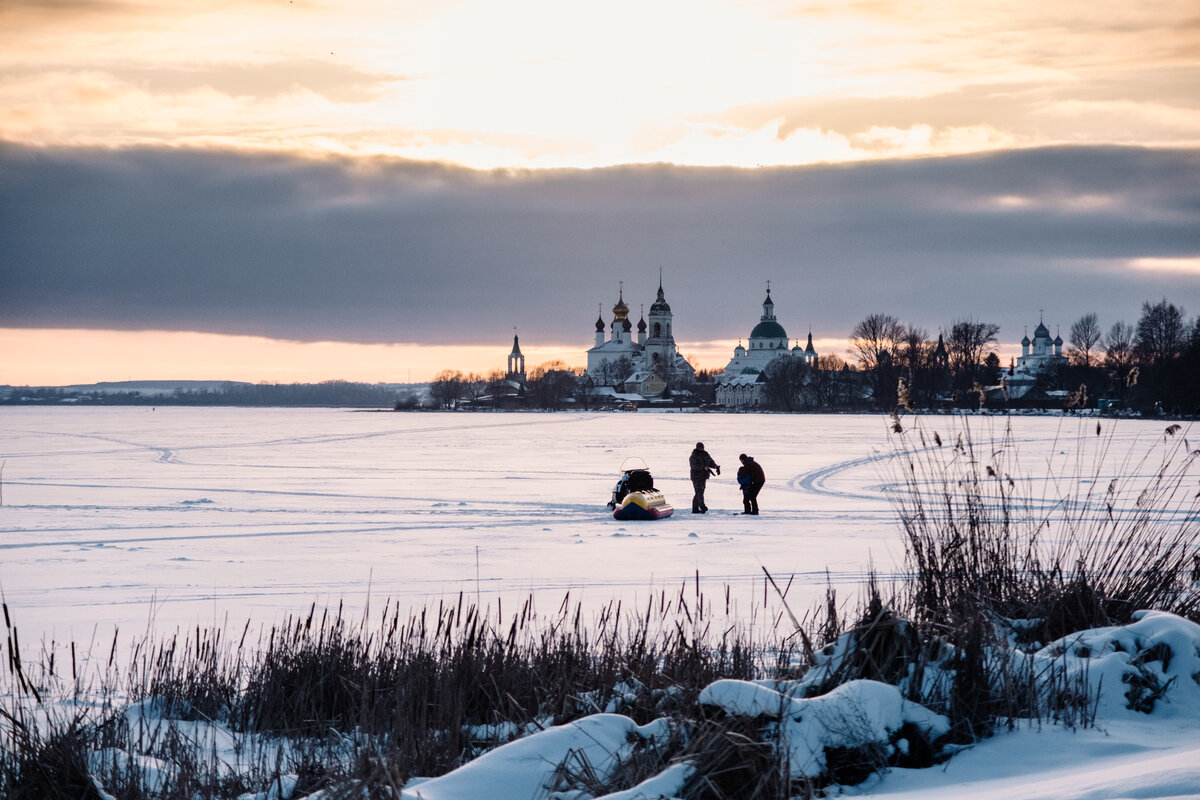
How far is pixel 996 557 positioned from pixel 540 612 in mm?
4263

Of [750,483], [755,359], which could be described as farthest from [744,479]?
[755,359]

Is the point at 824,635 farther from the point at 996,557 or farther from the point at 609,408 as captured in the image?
the point at 609,408

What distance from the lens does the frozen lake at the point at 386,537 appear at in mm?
10633

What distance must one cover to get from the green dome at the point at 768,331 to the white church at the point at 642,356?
12888 millimetres

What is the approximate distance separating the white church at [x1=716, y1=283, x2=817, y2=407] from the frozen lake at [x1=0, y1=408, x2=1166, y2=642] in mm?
125666

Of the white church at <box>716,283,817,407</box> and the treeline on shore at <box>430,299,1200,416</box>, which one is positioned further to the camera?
the white church at <box>716,283,817,407</box>

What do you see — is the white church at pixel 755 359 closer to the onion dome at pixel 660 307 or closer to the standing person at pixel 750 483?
the onion dome at pixel 660 307

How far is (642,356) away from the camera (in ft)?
621

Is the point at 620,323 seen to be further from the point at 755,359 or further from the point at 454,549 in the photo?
the point at 454,549

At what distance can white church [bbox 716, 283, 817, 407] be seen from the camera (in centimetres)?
16000

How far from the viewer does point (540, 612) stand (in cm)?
954

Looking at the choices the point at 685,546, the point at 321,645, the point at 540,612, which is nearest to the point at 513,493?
the point at 685,546

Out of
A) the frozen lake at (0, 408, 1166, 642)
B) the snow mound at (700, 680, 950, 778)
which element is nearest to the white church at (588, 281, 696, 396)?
the frozen lake at (0, 408, 1166, 642)

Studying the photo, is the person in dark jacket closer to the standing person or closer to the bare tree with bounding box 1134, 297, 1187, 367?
the standing person
